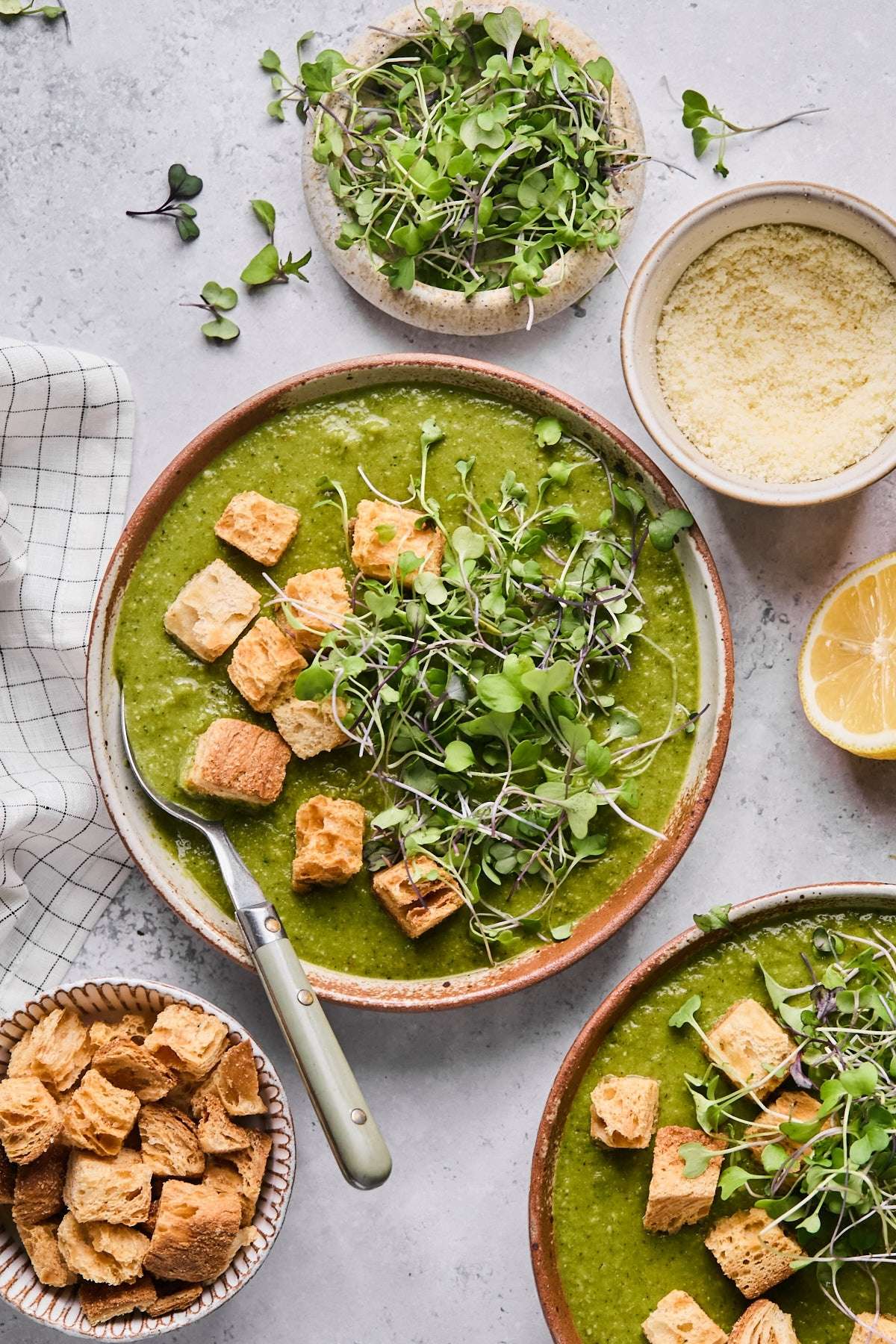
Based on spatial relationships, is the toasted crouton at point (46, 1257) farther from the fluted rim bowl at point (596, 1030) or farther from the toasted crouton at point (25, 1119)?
the fluted rim bowl at point (596, 1030)

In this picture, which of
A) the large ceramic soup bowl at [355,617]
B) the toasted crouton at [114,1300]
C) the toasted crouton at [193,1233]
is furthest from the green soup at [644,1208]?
the toasted crouton at [114,1300]

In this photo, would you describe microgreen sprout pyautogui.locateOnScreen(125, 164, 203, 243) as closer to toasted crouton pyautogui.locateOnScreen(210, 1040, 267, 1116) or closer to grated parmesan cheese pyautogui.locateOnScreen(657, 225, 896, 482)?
grated parmesan cheese pyautogui.locateOnScreen(657, 225, 896, 482)

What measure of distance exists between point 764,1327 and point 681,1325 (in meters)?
0.18

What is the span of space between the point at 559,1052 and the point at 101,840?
4.04 feet

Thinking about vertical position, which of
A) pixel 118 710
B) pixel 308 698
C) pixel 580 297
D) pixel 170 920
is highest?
pixel 580 297

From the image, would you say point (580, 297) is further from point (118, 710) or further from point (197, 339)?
point (118, 710)

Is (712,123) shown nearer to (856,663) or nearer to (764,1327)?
(856,663)

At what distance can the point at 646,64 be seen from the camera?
9.45 ft

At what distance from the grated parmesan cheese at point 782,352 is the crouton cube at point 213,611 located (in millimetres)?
1082

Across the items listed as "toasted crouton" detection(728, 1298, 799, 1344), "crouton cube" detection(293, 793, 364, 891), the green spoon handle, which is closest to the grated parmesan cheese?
"crouton cube" detection(293, 793, 364, 891)

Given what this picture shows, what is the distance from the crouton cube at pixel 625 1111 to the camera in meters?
2.51

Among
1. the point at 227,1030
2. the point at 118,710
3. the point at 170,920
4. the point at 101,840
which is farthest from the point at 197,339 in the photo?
the point at 227,1030

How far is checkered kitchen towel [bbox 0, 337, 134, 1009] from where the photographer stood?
2.79m

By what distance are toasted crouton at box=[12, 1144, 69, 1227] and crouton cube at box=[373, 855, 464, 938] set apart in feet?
2.98
